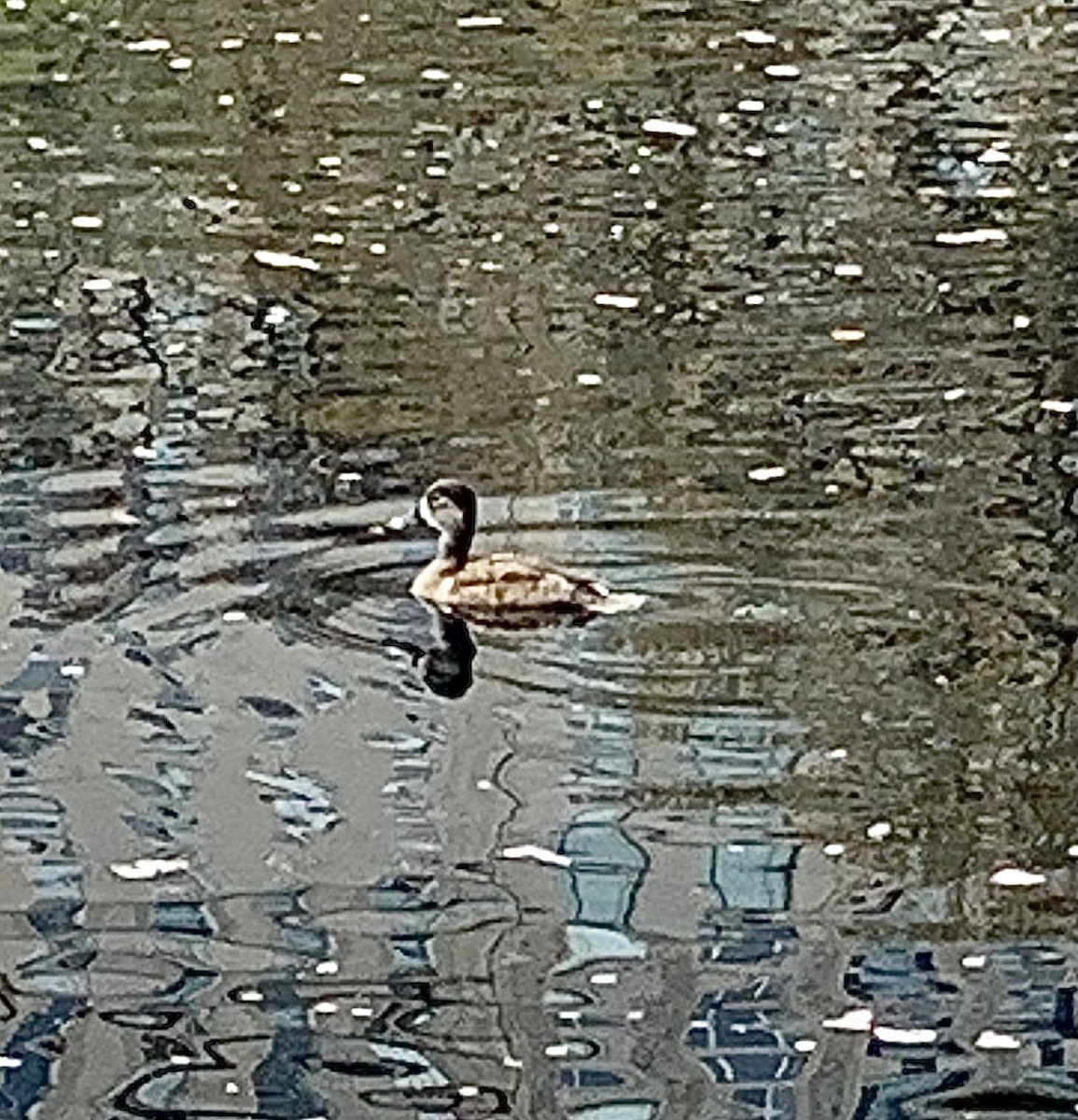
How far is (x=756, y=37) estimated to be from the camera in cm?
1686

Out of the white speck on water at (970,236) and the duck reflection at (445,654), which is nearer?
the duck reflection at (445,654)

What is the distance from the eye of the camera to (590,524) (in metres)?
8.77

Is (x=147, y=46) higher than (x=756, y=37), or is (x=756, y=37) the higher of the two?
(x=756, y=37)

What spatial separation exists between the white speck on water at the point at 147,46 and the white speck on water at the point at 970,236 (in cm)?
553

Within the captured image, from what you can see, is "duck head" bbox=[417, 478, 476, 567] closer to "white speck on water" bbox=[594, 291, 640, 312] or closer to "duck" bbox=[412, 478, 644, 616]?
"duck" bbox=[412, 478, 644, 616]

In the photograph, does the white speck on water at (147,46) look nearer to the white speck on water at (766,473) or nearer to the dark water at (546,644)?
the dark water at (546,644)

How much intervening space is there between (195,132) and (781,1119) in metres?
9.15

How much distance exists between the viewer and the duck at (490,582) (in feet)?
26.6

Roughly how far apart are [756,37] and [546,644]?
363 inches

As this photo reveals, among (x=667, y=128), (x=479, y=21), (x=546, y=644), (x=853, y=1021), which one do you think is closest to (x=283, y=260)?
(x=667, y=128)

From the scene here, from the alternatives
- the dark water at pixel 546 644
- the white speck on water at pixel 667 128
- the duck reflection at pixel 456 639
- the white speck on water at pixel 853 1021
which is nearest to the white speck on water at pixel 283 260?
the dark water at pixel 546 644

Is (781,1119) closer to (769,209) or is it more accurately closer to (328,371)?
(328,371)

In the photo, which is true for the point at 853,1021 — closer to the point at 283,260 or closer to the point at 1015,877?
the point at 1015,877

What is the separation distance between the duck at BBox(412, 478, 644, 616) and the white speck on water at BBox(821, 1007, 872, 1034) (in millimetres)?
1938
